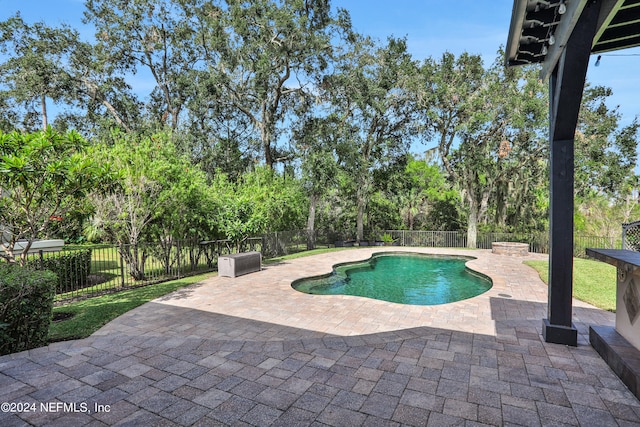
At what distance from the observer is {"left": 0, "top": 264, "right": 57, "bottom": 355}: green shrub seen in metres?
3.64

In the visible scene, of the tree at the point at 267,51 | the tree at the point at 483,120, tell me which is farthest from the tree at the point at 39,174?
the tree at the point at 483,120

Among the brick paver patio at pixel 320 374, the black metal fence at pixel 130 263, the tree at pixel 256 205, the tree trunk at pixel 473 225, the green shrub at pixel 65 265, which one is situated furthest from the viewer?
the tree trunk at pixel 473 225

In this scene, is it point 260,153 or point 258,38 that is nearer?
point 258,38

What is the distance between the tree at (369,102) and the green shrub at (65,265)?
12786mm

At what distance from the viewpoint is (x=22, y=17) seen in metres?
16.9

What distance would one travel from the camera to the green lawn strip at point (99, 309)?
4.74 m

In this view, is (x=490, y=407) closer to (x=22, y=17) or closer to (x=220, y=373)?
(x=220, y=373)

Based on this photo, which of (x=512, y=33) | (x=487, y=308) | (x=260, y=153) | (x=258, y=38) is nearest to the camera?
(x=512, y=33)

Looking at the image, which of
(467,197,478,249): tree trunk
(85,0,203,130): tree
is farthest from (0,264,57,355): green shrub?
(467,197,478,249): tree trunk

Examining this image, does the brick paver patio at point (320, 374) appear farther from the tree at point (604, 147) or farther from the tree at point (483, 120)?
the tree at point (604, 147)

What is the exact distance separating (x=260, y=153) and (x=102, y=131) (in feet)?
29.2

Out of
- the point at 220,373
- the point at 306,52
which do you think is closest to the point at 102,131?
the point at 306,52

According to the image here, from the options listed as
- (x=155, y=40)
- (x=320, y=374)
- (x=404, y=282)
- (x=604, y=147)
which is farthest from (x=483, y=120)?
(x=155, y=40)

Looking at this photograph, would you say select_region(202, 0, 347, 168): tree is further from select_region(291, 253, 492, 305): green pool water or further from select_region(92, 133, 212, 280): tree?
select_region(291, 253, 492, 305): green pool water
